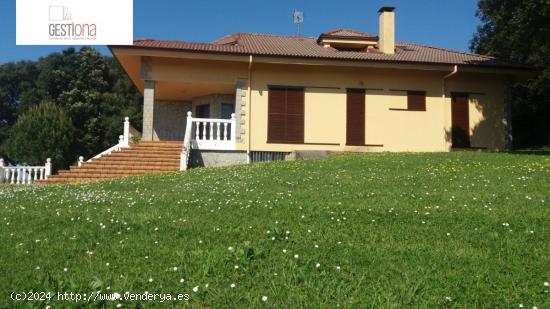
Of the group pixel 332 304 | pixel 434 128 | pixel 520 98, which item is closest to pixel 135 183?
pixel 332 304

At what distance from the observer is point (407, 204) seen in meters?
7.51

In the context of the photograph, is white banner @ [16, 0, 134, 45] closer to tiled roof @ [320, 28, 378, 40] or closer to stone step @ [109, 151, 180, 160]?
stone step @ [109, 151, 180, 160]

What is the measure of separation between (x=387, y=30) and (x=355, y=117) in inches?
190

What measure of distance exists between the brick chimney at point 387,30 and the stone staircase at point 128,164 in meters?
10.3

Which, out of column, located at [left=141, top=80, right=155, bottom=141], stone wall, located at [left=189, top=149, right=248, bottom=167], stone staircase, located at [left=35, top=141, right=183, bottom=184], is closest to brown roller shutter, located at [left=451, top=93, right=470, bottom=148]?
stone wall, located at [left=189, top=149, right=248, bottom=167]

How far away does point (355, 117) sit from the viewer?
20.0 metres

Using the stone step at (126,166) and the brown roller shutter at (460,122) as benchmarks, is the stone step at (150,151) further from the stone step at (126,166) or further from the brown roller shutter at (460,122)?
the brown roller shutter at (460,122)

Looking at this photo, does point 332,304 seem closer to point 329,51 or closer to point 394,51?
point 329,51

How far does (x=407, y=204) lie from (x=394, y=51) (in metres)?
16.0

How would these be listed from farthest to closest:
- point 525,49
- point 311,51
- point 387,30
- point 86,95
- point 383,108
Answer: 1. point 86,95
2. point 525,49
3. point 387,30
4. point 311,51
5. point 383,108

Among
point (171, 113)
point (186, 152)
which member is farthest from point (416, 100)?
point (171, 113)

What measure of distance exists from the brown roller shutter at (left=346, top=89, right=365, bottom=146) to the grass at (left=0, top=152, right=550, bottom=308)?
417 inches

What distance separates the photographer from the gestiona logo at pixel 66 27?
42.4ft

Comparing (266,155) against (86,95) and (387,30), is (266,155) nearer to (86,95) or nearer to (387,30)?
(387,30)
